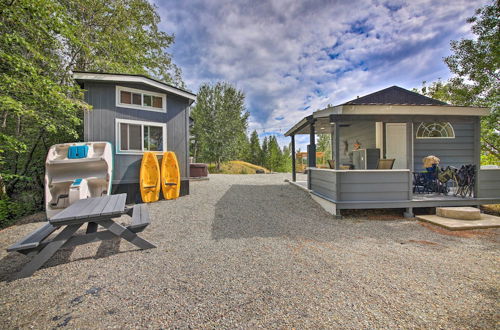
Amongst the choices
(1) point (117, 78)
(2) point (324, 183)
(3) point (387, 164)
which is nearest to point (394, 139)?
(3) point (387, 164)

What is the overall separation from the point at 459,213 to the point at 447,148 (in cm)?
313

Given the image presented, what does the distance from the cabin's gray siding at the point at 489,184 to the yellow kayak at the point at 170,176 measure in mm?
8254

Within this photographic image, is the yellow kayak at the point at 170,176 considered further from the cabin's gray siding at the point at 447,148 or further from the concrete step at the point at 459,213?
the cabin's gray siding at the point at 447,148

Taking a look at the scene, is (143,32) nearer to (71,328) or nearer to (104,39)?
(104,39)

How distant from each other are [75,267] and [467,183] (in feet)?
27.0

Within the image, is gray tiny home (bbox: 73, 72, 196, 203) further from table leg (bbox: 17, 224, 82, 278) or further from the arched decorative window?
the arched decorative window

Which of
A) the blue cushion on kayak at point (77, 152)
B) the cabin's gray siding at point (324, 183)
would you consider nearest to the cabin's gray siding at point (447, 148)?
the cabin's gray siding at point (324, 183)

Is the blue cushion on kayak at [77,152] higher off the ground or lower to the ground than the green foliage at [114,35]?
lower

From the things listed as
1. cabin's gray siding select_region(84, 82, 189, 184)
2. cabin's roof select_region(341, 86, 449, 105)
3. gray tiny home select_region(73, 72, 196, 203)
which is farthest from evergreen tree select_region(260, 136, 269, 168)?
cabin's gray siding select_region(84, 82, 189, 184)

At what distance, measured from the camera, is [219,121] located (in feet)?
62.4

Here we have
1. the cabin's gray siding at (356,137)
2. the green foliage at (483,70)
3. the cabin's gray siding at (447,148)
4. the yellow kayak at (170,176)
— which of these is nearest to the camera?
the yellow kayak at (170,176)

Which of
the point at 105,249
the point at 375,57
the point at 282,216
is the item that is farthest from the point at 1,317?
the point at 375,57

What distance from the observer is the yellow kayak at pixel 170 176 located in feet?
19.7

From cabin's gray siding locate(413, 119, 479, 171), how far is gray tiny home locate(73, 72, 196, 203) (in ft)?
25.9
